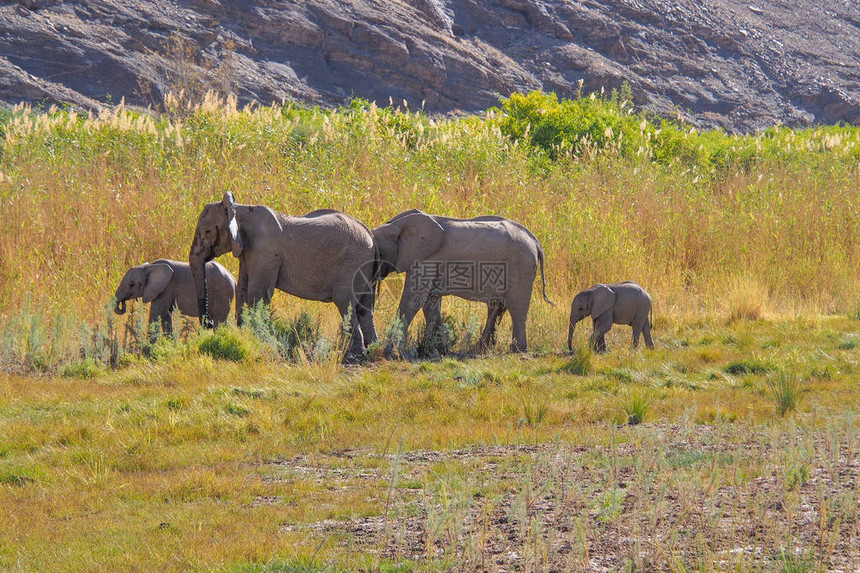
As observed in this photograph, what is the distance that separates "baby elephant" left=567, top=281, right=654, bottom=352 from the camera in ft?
32.2

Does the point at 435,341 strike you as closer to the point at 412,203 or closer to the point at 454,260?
the point at 454,260

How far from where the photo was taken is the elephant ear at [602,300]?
9.79 meters

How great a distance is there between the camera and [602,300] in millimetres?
9781

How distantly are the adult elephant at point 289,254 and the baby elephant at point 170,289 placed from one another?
8.1 inches

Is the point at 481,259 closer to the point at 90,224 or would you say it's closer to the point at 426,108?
the point at 90,224

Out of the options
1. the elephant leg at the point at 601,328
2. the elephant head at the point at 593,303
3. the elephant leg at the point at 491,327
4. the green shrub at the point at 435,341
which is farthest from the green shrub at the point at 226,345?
the elephant leg at the point at 601,328

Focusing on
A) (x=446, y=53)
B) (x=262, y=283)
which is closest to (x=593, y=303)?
(x=262, y=283)

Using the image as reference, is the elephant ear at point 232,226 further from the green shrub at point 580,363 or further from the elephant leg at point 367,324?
the green shrub at point 580,363

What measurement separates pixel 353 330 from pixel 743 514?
209 inches

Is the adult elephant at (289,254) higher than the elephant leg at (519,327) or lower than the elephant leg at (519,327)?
higher

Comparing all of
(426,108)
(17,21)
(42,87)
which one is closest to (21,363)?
(42,87)

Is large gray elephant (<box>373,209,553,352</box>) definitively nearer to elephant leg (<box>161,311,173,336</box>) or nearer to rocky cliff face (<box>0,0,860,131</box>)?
elephant leg (<box>161,311,173,336</box>)

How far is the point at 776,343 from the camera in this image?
10742 mm

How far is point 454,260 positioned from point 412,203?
353cm
